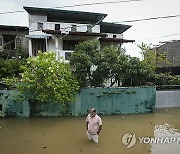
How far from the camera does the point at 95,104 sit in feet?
39.2

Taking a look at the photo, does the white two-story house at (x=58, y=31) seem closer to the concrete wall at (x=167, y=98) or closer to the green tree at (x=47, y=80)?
the green tree at (x=47, y=80)

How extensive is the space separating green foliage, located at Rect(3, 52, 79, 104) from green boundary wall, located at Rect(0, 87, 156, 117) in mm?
709

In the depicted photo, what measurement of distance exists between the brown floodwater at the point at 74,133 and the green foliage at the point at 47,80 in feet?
4.15

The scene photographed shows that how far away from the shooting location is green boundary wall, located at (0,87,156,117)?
454 inches

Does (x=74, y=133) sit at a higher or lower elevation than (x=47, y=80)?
lower

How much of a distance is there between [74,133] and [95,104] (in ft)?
11.5

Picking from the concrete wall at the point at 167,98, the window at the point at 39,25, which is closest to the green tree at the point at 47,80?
the concrete wall at the point at 167,98

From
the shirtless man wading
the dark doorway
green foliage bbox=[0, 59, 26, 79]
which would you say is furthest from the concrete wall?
the dark doorway

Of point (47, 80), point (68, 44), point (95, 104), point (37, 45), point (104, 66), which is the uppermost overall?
point (68, 44)

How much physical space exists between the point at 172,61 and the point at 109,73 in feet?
44.2

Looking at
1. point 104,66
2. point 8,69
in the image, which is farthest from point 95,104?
point 8,69

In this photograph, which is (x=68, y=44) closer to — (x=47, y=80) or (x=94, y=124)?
Answer: (x=47, y=80)

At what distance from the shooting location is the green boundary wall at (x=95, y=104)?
11523 millimetres

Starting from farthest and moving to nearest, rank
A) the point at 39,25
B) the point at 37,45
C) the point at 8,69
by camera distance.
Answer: the point at 39,25, the point at 37,45, the point at 8,69
